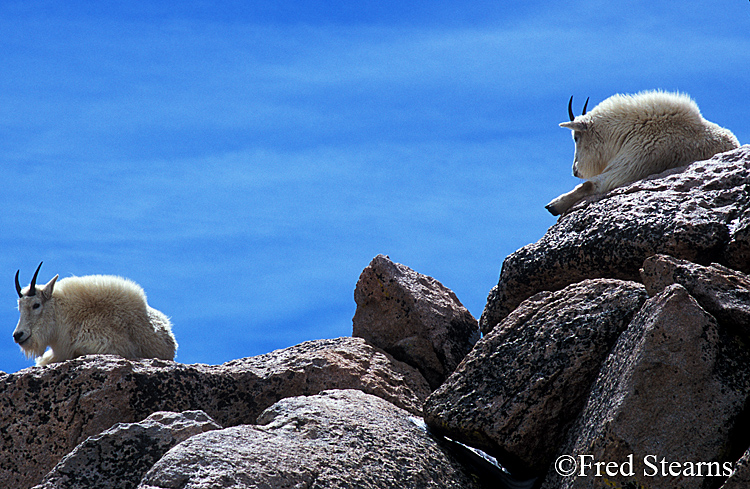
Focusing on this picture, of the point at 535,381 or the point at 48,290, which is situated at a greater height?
the point at 48,290

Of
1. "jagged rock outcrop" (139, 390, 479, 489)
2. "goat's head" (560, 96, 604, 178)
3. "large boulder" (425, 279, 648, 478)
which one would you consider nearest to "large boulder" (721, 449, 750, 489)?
"large boulder" (425, 279, 648, 478)

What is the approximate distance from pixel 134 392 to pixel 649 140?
5798 mm

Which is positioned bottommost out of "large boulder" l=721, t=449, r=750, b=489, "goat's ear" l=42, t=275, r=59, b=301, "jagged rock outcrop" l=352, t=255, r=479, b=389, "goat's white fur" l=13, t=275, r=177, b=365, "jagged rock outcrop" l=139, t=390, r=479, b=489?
"large boulder" l=721, t=449, r=750, b=489

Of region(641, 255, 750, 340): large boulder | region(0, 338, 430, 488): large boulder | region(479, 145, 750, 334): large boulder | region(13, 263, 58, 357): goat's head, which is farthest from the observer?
region(13, 263, 58, 357): goat's head

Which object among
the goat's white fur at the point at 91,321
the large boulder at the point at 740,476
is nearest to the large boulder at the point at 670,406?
the large boulder at the point at 740,476

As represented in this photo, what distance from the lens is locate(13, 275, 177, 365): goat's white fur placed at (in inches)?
344

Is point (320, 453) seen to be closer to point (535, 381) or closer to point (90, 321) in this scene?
point (535, 381)

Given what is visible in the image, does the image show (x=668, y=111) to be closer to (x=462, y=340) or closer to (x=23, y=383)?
(x=462, y=340)

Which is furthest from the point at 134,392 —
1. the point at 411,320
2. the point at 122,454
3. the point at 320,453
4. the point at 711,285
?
the point at 711,285

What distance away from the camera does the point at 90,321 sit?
8.84 m

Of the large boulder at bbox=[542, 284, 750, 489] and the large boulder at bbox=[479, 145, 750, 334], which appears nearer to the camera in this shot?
the large boulder at bbox=[542, 284, 750, 489]

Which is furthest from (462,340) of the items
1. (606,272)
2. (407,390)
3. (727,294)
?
(727,294)

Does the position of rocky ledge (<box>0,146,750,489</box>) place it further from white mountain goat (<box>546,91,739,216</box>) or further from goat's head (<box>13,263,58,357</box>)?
goat's head (<box>13,263,58,357</box>)

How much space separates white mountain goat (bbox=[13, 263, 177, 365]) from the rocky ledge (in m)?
1.86
